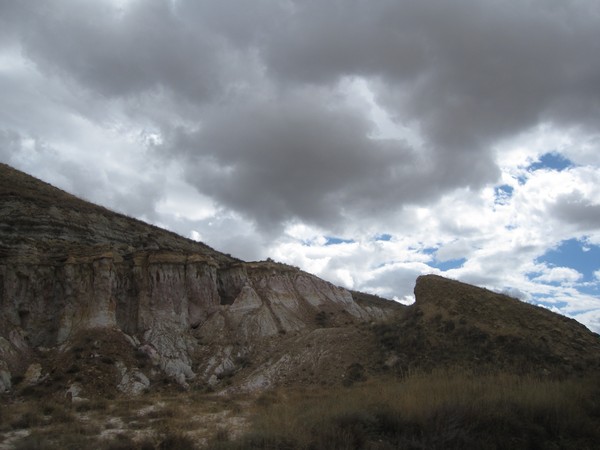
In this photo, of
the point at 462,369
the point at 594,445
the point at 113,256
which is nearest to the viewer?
the point at 594,445

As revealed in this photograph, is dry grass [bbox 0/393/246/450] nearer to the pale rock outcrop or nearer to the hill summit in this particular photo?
the pale rock outcrop

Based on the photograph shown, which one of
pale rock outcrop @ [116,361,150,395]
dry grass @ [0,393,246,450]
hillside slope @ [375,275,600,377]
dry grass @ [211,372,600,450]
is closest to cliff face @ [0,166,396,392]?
pale rock outcrop @ [116,361,150,395]

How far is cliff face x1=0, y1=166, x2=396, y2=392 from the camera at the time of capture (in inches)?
994

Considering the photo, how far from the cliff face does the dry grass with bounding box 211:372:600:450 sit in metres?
12.8

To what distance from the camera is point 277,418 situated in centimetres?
1083

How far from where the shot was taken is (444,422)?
10016 millimetres

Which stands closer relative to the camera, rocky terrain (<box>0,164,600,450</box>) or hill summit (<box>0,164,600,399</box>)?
rocky terrain (<box>0,164,600,450</box>)

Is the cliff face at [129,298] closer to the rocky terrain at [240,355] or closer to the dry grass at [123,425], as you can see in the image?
the rocky terrain at [240,355]

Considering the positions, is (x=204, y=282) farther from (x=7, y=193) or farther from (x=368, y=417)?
(x=368, y=417)

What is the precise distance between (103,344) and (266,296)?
39.9ft

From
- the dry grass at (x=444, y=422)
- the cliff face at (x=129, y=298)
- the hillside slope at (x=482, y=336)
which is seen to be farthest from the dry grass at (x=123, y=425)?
the hillside slope at (x=482, y=336)

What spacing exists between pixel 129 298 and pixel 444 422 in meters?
24.0

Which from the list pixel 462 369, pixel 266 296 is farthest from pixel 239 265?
pixel 462 369

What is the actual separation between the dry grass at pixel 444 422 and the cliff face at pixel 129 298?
42.1 feet
